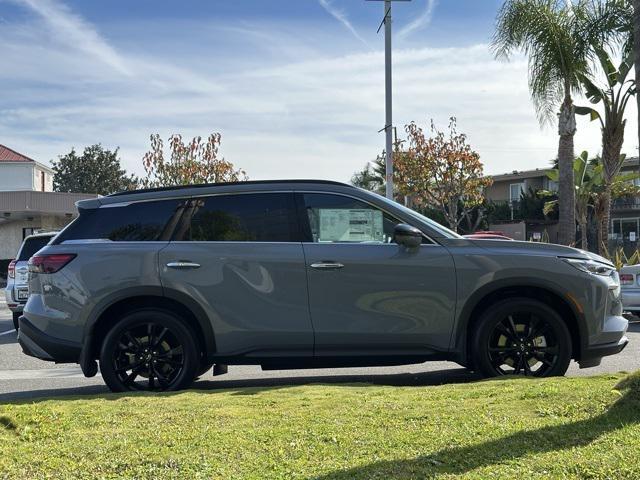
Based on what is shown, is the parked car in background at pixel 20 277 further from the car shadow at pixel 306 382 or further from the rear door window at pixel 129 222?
the rear door window at pixel 129 222

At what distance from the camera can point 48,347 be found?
6031 millimetres

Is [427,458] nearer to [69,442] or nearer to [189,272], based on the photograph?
[69,442]

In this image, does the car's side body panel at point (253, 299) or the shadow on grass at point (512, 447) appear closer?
the shadow on grass at point (512, 447)

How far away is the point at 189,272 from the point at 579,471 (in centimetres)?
361

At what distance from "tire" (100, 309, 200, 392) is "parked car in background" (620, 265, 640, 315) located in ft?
31.7

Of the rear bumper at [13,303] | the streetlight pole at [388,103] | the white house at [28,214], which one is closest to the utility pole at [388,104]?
the streetlight pole at [388,103]

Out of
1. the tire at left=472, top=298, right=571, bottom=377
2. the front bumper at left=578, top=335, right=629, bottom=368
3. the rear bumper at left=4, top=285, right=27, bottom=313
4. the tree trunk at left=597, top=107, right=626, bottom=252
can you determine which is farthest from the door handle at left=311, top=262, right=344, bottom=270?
the tree trunk at left=597, top=107, right=626, bottom=252

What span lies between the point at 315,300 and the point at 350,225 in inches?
29.1

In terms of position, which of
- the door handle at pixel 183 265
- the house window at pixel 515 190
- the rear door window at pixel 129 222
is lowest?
the door handle at pixel 183 265

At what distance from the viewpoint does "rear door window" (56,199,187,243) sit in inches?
244

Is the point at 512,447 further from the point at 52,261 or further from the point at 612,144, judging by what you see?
the point at 612,144

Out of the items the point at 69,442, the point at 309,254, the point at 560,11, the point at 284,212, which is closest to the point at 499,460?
the point at 69,442

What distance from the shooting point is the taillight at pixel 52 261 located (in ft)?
20.0

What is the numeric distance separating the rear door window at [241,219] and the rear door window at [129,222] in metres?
0.13
